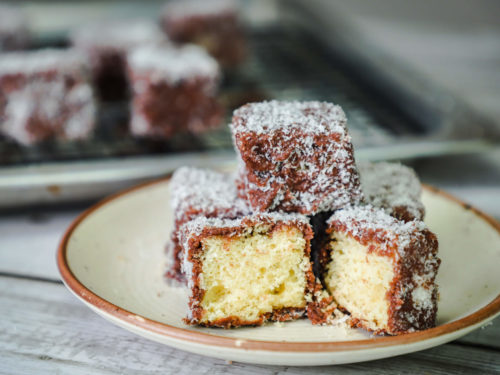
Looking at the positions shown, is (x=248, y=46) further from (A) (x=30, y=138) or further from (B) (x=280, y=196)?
(B) (x=280, y=196)

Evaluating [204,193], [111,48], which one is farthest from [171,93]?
[204,193]

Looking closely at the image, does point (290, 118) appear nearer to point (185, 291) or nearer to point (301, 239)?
point (301, 239)

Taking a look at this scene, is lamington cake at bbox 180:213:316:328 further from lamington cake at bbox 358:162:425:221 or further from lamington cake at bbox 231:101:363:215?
lamington cake at bbox 358:162:425:221

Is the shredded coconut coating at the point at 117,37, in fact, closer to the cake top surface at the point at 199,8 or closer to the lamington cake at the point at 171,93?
the cake top surface at the point at 199,8

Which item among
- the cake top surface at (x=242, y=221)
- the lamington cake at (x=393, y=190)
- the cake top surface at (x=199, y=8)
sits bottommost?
the cake top surface at (x=242, y=221)

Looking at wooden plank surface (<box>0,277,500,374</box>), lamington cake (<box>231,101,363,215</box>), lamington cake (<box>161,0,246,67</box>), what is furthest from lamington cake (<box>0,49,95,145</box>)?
lamington cake (<box>231,101,363,215</box>)

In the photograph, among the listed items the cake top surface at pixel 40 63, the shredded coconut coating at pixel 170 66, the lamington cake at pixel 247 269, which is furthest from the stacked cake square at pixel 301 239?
the cake top surface at pixel 40 63

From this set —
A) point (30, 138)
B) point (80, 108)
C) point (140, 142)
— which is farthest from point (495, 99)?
point (30, 138)
